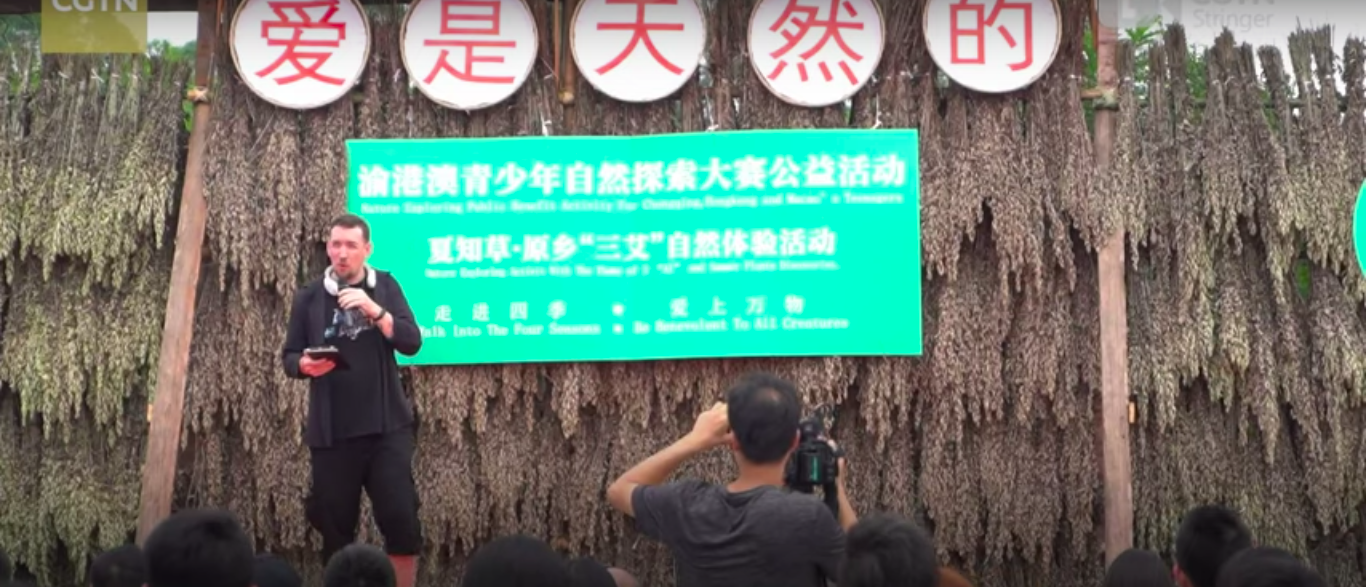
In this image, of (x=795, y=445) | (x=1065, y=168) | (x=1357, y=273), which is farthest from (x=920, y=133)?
(x=795, y=445)

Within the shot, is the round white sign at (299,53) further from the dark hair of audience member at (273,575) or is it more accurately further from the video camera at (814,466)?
the video camera at (814,466)

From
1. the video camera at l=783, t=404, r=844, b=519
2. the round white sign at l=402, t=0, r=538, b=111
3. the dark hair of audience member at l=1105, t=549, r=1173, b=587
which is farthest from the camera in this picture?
the round white sign at l=402, t=0, r=538, b=111

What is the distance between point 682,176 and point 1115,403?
1850 millimetres

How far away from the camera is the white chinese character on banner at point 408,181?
625 cm

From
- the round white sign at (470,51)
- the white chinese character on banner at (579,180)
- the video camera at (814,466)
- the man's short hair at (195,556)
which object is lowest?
the man's short hair at (195,556)

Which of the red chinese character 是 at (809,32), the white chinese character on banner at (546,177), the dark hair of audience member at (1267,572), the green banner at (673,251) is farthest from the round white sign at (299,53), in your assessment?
the dark hair of audience member at (1267,572)

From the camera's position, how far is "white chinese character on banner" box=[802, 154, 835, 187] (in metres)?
6.20

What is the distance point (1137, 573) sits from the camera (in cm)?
445

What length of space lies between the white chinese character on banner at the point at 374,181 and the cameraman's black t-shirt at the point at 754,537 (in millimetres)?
2544

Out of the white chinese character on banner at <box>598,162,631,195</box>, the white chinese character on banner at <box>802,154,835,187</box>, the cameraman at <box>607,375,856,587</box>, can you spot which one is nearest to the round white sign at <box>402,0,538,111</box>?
the white chinese character on banner at <box>598,162,631,195</box>

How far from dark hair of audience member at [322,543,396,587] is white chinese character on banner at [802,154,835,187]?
260 cm

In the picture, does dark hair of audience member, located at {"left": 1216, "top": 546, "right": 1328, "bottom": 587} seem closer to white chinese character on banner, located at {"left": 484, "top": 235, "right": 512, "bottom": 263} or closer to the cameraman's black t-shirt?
the cameraman's black t-shirt

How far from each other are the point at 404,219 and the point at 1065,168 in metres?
2.53

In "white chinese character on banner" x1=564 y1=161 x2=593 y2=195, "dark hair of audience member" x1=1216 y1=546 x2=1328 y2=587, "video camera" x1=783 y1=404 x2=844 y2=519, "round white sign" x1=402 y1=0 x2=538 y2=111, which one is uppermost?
"round white sign" x1=402 y1=0 x2=538 y2=111
